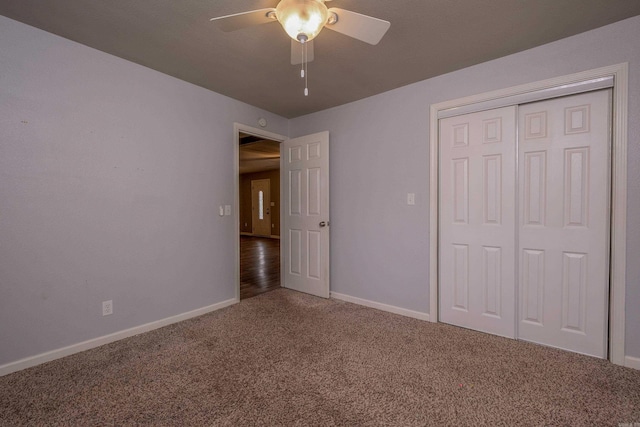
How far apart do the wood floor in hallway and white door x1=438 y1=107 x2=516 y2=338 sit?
240 cm

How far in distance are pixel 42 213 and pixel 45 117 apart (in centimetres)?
72

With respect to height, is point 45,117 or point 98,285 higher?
point 45,117

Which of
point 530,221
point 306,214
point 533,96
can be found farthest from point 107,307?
point 533,96

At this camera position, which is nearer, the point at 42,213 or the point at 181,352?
the point at 42,213

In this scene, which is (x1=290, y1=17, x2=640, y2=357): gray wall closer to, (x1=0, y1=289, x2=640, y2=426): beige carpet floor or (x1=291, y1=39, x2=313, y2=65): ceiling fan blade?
(x1=0, y1=289, x2=640, y2=426): beige carpet floor

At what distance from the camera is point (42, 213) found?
6.97 ft

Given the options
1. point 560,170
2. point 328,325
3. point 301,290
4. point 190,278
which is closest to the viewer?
point 560,170

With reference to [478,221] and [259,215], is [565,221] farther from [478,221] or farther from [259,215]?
[259,215]

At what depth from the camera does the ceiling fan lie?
1.49 metres

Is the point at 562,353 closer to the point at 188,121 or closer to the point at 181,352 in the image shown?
the point at 181,352

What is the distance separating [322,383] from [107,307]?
76.1 inches

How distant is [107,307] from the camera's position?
8.01ft

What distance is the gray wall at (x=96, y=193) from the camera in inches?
79.8

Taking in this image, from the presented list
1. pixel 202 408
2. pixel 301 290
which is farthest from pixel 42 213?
pixel 301 290
